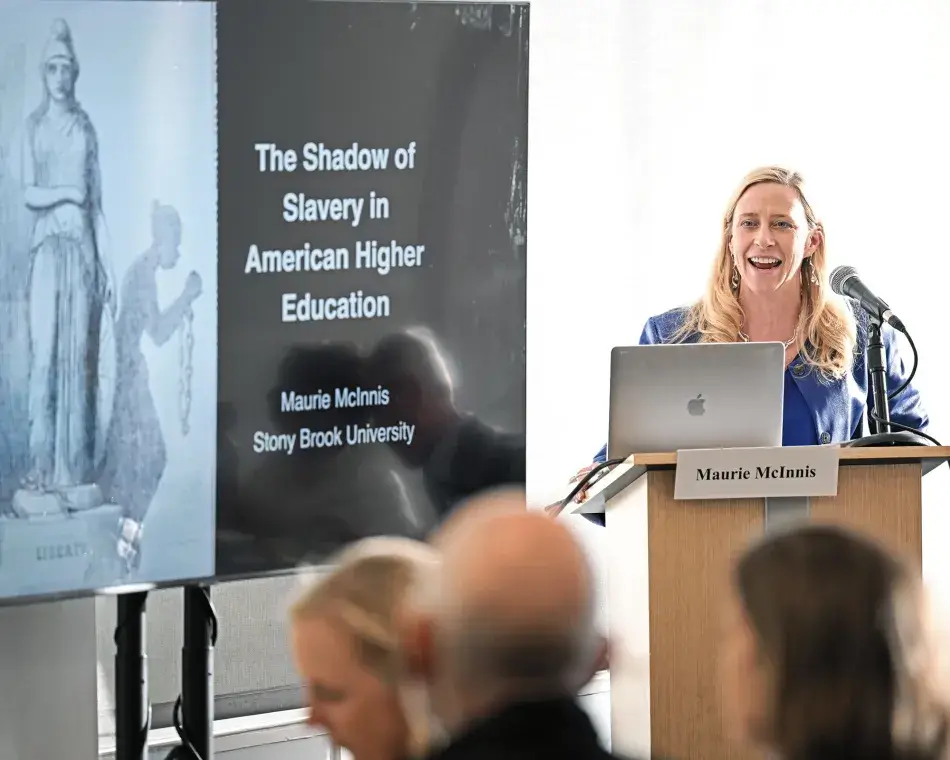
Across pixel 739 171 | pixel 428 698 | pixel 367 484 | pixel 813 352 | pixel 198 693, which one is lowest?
pixel 198 693

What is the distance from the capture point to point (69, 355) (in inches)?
103

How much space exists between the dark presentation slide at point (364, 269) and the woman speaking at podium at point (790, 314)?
3.79ft

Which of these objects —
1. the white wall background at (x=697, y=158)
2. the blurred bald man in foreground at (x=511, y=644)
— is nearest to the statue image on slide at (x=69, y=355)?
the blurred bald man in foreground at (x=511, y=644)

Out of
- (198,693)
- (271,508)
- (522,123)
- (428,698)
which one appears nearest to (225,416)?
(271,508)

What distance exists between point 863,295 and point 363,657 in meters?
1.92

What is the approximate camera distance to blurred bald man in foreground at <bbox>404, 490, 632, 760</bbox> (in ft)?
4.84

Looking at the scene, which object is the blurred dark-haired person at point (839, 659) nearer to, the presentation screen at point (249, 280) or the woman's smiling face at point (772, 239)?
the presentation screen at point (249, 280)

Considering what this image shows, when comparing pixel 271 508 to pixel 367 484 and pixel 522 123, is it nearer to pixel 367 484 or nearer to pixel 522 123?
pixel 367 484

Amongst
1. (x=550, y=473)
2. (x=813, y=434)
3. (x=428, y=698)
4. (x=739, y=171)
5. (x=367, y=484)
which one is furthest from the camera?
(x=739, y=171)

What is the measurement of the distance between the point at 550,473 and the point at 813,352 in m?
1.01

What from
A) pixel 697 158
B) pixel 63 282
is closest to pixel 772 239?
pixel 697 158

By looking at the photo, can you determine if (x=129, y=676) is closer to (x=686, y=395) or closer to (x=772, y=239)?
(x=686, y=395)

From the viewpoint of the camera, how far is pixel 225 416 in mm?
2781

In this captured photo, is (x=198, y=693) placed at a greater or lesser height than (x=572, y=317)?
lesser
